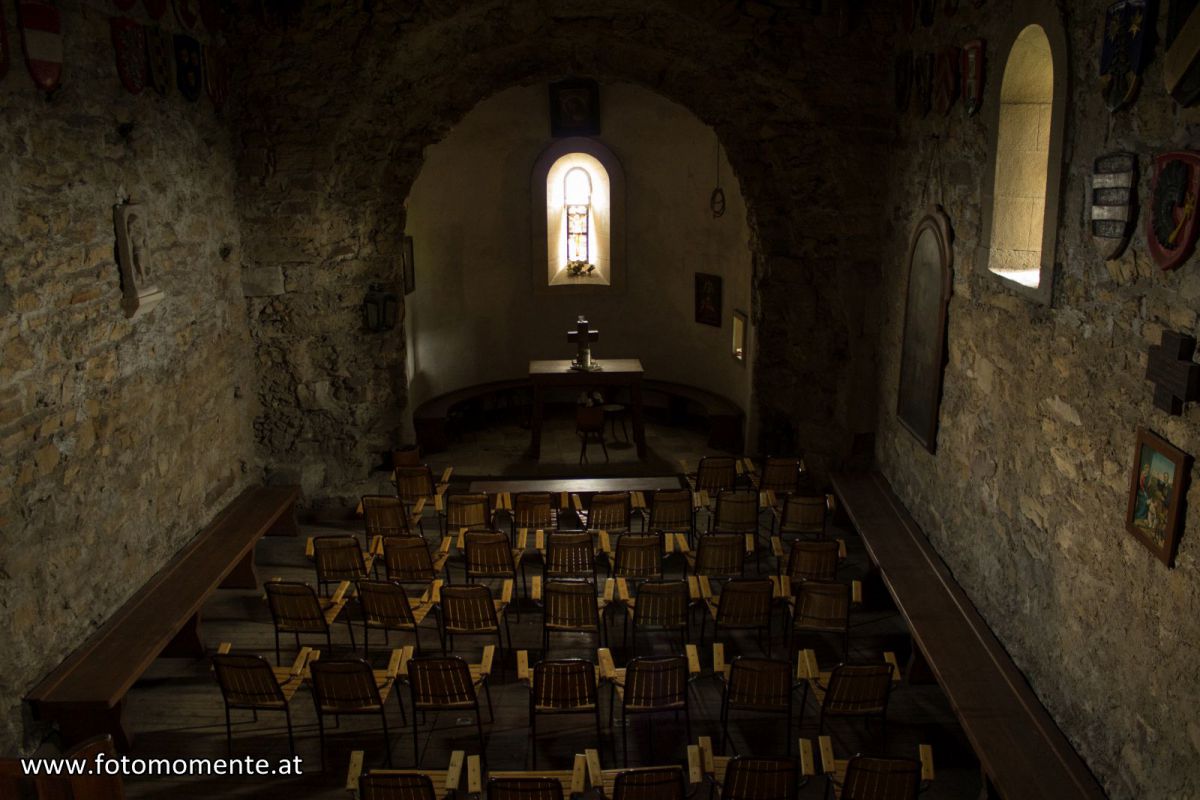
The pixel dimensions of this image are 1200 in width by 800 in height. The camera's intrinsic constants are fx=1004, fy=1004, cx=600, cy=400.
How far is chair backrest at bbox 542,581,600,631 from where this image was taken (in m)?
7.52

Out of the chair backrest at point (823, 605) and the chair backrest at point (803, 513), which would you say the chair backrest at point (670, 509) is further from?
the chair backrest at point (823, 605)

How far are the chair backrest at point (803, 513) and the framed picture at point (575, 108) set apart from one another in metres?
7.36

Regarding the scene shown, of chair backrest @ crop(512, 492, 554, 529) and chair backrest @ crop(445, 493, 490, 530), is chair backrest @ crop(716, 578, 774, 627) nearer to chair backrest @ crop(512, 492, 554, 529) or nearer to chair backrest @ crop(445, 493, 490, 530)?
chair backrest @ crop(512, 492, 554, 529)

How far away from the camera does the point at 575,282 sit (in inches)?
608

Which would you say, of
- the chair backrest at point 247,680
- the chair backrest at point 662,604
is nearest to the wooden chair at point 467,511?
the chair backrest at point 662,604

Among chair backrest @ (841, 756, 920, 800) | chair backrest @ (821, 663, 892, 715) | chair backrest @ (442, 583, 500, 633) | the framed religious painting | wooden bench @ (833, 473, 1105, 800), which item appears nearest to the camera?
chair backrest @ (841, 756, 920, 800)

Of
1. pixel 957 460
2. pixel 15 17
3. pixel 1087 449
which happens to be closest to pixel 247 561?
pixel 15 17

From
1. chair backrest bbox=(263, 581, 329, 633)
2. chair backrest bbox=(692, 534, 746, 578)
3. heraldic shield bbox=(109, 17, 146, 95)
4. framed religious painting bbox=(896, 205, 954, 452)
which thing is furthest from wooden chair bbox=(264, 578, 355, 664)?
framed religious painting bbox=(896, 205, 954, 452)

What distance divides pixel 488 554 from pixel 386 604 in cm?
128

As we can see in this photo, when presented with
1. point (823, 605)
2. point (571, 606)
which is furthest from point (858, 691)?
point (571, 606)

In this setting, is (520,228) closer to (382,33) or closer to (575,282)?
(575,282)

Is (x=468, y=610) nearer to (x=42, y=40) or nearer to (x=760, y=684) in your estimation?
(x=760, y=684)

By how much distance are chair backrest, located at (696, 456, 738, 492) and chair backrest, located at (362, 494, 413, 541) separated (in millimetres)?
3176

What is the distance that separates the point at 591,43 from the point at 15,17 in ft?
20.9
